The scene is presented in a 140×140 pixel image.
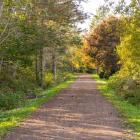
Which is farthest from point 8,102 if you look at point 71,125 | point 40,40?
point 71,125

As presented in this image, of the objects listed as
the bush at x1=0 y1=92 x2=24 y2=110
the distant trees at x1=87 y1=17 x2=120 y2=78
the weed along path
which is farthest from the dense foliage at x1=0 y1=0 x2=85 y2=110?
the distant trees at x1=87 y1=17 x2=120 y2=78

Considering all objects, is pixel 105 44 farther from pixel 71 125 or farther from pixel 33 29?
pixel 71 125

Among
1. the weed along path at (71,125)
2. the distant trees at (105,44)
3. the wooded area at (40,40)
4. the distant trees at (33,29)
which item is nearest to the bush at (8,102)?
the wooded area at (40,40)

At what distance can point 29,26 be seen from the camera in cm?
3030

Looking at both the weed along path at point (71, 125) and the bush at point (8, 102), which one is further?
the bush at point (8, 102)

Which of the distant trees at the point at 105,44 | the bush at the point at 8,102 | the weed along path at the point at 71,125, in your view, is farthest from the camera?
the distant trees at the point at 105,44

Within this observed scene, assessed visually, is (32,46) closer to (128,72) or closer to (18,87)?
(18,87)

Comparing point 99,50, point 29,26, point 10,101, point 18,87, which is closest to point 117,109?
point 10,101

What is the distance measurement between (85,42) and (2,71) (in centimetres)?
2533

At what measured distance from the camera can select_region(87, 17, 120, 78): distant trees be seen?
178 ft

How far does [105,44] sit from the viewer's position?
2191 inches

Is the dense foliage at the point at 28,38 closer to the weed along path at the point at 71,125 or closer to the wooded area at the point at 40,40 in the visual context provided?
the wooded area at the point at 40,40

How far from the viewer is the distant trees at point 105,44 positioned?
54406 mm

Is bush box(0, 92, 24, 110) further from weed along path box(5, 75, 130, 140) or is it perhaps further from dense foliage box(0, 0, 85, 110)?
weed along path box(5, 75, 130, 140)
